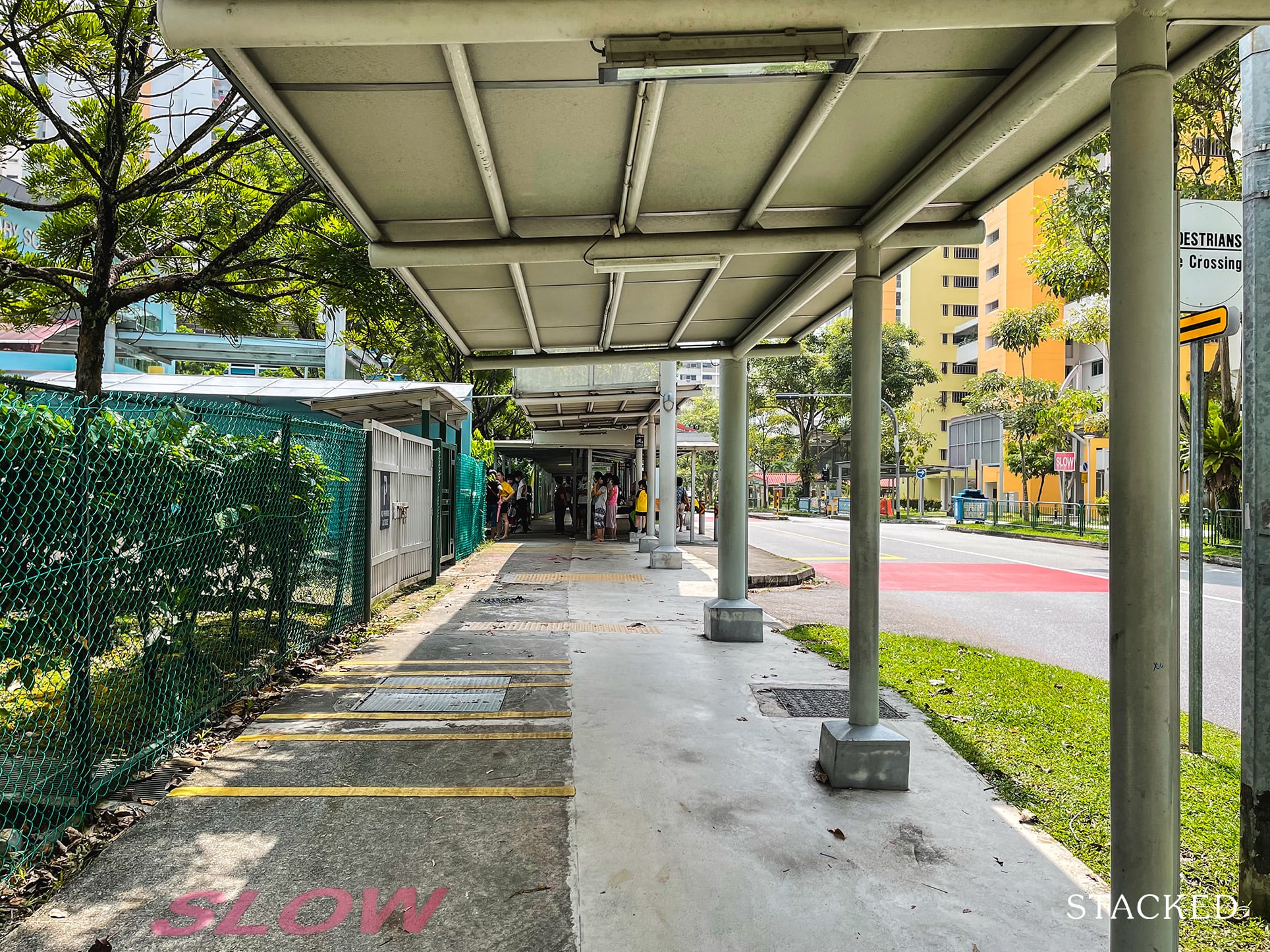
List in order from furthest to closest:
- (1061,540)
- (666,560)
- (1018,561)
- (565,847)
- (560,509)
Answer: (560,509) < (1061,540) < (1018,561) < (666,560) < (565,847)

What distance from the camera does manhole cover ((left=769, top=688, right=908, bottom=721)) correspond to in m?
5.70

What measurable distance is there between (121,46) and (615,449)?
18.2 meters

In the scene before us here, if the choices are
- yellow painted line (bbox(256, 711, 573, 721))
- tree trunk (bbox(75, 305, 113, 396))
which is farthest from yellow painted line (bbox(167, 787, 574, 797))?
tree trunk (bbox(75, 305, 113, 396))

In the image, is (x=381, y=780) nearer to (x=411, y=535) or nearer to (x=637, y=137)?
(x=637, y=137)

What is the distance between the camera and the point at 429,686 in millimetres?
6348

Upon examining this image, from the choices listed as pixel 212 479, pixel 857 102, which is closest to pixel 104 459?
pixel 212 479

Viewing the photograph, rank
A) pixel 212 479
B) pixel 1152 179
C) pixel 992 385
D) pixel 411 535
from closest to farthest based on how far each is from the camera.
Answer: pixel 1152 179
pixel 212 479
pixel 411 535
pixel 992 385

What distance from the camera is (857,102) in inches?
134

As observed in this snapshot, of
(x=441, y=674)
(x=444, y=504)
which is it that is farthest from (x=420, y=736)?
(x=444, y=504)

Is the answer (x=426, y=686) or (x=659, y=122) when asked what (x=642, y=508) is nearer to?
(x=426, y=686)

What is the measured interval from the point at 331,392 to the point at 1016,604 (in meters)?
12.2

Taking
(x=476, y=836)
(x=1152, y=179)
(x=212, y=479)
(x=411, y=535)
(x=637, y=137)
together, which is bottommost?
(x=476, y=836)

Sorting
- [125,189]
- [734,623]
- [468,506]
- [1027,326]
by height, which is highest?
[1027,326]

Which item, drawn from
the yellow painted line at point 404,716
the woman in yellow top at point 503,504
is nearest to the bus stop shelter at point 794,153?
the yellow painted line at point 404,716
